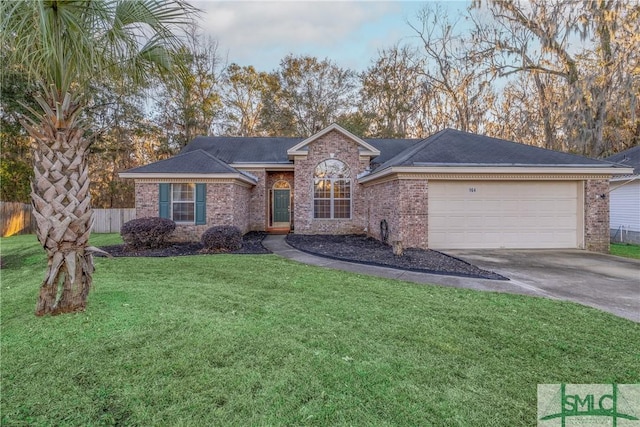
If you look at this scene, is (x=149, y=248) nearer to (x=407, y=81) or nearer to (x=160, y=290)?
(x=160, y=290)

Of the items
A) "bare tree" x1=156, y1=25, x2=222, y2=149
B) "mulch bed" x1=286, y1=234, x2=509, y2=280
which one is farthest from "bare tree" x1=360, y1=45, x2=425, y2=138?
"mulch bed" x1=286, y1=234, x2=509, y2=280

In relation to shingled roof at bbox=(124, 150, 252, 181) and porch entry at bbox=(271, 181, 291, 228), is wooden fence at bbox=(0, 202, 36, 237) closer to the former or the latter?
shingled roof at bbox=(124, 150, 252, 181)

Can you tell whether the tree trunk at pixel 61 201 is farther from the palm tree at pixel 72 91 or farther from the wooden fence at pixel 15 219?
the wooden fence at pixel 15 219

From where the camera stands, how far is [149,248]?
33.4 ft

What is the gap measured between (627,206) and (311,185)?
43.2 feet

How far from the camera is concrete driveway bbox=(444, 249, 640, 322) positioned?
5.20 metres

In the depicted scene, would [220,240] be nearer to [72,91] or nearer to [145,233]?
[145,233]

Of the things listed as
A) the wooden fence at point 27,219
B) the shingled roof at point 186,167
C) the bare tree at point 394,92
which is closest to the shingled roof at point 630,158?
the bare tree at point 394,92

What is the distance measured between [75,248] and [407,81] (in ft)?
79.9

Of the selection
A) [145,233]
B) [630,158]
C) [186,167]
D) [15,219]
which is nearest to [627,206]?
[630,158]

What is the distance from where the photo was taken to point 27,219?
→ 711 inches

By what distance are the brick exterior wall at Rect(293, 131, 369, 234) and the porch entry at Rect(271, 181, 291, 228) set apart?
1.77m

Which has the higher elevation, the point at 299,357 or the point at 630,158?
the point at 630,158

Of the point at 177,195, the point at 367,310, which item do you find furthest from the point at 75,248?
the point at 177,195
